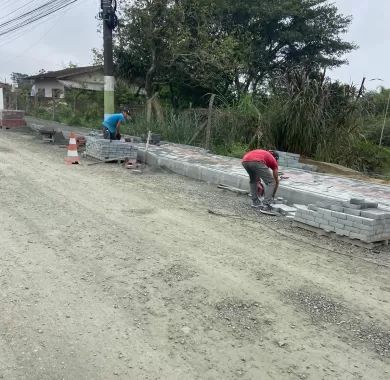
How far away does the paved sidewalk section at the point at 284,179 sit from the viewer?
298 inches

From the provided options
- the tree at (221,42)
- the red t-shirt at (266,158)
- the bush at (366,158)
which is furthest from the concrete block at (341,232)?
the tree at (221,42)

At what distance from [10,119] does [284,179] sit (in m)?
16.6

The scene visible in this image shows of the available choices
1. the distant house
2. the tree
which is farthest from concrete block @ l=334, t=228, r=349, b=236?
the distant house

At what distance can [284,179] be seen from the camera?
8.88 m

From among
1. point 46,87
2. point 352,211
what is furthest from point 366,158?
point 46,87

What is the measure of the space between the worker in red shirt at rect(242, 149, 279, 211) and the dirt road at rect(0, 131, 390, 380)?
677 mm

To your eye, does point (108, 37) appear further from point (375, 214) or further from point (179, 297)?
point (179, 297)

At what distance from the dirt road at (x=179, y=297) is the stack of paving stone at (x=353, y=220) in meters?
0.24

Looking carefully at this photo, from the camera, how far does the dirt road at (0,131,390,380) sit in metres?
2.94

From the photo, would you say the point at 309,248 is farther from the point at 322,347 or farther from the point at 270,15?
the point at 270,15

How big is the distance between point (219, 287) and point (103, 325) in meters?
1.21

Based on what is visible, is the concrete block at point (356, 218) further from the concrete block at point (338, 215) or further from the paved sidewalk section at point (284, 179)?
the paved sidewalk section at point (284, 179)

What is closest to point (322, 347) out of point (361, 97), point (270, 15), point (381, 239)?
point (381, 239)

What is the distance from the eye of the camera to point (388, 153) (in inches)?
573
